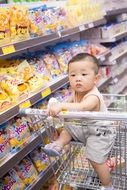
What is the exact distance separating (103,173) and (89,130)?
23 centimetres

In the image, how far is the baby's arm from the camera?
5.03 feet

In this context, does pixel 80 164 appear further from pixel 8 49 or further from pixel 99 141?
pixel 8 49

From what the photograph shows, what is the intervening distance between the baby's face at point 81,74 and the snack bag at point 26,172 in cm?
81

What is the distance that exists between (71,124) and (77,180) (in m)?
0.32

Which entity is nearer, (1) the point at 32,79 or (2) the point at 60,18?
(1) the point at 32,79

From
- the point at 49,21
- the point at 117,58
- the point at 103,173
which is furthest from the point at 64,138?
the point at 117,58

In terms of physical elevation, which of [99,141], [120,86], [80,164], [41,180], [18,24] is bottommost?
[120,86]

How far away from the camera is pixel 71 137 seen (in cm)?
187

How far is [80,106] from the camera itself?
5.59 feet

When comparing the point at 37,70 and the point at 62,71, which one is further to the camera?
the point at 62,71

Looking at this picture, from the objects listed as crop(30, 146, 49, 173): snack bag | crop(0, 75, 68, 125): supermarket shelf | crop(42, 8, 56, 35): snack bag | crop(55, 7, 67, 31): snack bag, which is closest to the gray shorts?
crop(0, 75, 68, 125): supermarket shelf

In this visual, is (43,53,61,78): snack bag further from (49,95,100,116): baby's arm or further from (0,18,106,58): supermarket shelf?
(49,95,100,116): baby's arm

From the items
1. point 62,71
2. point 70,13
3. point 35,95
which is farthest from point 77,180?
point 70,13

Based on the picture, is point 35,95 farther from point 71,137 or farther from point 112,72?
point 112,72
